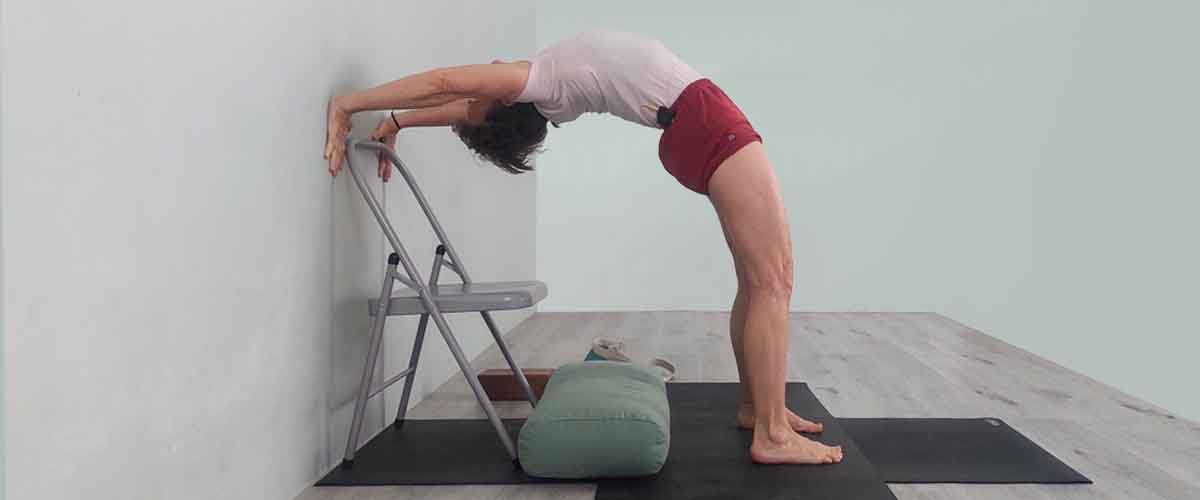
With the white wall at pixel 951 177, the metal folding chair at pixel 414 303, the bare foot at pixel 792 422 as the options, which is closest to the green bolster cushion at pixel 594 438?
the metal folding chair at pixel 414 303

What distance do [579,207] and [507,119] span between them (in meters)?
5.25

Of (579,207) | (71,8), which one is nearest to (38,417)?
(71,8)

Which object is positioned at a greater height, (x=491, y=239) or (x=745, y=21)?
(x=745, y=21)

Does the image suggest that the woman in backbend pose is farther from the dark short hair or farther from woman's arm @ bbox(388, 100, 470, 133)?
woman's arm @ bbox(388, 100, 470, 133)

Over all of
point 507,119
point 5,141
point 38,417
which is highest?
point 507,119

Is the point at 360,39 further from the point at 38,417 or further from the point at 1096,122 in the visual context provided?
the point at 1096,122

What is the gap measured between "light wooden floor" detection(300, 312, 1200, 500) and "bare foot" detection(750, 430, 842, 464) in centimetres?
23

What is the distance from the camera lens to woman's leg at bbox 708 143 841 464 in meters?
3.02

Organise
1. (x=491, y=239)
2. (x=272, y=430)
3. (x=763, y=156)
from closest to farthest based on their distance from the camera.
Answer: (x=272, y=430) → (x=763, y=156) → (x=491, y=239)

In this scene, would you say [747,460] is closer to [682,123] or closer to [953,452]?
[953,452]

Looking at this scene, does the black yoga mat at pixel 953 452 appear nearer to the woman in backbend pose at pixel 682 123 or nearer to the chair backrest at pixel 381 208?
the woman in backbend pose at pixel 682 123

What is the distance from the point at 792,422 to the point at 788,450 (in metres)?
0.37

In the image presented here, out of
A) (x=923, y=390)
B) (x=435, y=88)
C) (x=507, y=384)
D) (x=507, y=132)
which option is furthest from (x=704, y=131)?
(x=923, y=390)

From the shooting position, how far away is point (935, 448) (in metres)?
3.26
